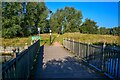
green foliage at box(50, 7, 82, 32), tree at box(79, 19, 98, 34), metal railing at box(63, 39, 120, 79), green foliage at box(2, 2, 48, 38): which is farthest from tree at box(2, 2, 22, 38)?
metal railing at box(63, 39, 120, 79)

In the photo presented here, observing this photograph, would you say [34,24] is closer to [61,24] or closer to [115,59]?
[61,24]

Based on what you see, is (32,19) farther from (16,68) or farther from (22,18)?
(16,68)

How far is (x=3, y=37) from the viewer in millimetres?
39344

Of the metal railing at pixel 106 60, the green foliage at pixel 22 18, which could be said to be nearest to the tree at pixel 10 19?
the green foliage at pixel 22 18

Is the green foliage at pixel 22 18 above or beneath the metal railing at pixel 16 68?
above

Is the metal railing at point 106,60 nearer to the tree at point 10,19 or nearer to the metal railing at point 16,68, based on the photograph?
the metal railing at point 16,68

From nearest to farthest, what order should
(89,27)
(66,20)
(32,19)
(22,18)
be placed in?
(22,18), (32,19), (66,20), (89,27)

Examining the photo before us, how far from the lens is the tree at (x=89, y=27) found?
224 feet

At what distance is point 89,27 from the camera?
70438mm

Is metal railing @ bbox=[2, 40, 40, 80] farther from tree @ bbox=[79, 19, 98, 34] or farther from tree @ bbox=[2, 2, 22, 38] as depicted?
tree @ bbox=[79, 19, 98, 34]

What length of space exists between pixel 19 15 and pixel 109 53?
3864cm

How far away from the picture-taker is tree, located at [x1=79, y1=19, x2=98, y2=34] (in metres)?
68.3

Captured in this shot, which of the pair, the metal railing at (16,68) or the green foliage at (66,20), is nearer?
the metal railing at (16,68)

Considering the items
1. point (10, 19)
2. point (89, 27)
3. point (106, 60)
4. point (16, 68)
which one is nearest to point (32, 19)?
point (10, 19)
